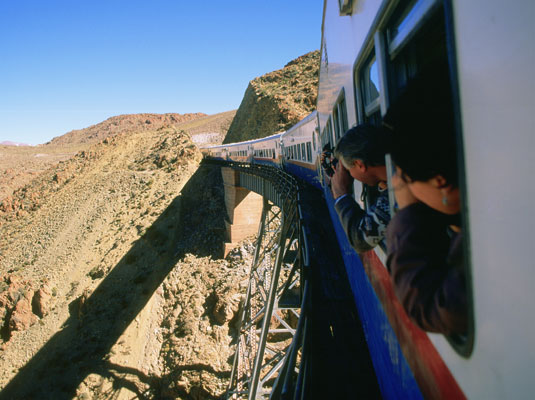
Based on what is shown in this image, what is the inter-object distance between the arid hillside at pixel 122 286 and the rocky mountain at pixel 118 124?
83.9 metres

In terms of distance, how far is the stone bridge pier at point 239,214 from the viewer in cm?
2584

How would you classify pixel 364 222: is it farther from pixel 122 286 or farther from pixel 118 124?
pixel 118 124

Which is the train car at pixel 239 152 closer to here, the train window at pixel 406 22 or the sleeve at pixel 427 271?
the train window at pixel 406 22

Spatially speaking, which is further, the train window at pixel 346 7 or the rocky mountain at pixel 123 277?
the rocky mountain at pixel 123 277

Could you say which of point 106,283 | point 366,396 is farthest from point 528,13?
point 106,283

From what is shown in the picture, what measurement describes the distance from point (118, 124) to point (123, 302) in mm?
113511

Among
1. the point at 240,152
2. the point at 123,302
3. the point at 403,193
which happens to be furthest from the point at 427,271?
the point at 240,152

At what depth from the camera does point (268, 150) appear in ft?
71.3

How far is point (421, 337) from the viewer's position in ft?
4.85

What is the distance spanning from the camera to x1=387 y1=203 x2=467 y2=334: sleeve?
92 cm

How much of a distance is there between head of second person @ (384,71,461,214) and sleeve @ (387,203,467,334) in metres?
0.07

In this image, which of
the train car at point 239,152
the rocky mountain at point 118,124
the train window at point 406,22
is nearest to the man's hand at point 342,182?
the train window at point 406,22

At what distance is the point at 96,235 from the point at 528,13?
114 ft

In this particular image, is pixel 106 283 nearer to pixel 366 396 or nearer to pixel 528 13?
pixel 366 396
